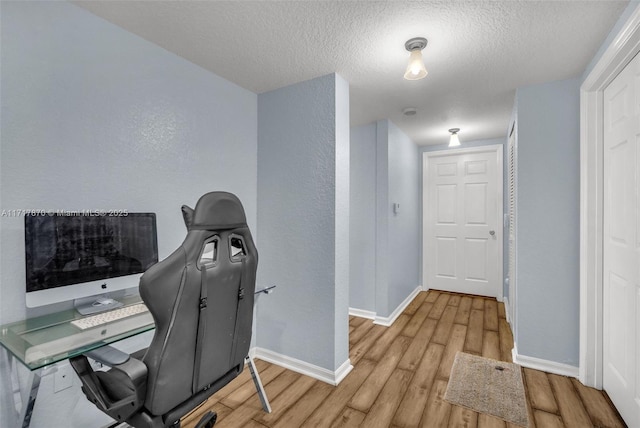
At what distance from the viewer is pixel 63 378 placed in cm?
154

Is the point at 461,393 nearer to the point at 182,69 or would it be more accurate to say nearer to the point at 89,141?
the point at 89,141

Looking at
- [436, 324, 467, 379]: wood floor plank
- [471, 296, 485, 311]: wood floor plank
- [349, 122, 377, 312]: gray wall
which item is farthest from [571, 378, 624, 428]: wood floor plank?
[349, 122, 377, 312]: gray wall

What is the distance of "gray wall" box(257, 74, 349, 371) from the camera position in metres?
2.30

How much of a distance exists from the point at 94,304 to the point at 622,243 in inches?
120

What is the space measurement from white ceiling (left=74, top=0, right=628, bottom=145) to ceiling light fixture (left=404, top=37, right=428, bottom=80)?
5cm

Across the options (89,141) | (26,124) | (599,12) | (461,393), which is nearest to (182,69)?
(89,141)

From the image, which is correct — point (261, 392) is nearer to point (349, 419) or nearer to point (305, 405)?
point (305, 405)

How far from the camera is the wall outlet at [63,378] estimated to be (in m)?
1.51

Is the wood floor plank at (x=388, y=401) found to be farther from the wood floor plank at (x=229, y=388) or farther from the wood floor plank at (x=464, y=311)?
the wood floor plank at (x=464, y=311)

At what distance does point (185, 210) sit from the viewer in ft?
3.96

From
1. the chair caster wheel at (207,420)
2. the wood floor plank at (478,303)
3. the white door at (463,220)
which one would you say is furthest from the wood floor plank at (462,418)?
the white door at (463,220)

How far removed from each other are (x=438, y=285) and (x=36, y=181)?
4.83 metres

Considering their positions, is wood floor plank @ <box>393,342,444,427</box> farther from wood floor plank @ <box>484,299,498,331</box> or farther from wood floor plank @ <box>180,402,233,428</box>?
wood floor plank @ <box>180,402,233,428</box>

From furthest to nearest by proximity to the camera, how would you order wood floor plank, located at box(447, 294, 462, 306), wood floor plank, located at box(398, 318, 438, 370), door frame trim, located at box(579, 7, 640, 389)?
wood floor plank, located at box(447, 294, 462, 306), wood floor plank, located at box(398, 318, 438, 370), door frame trim, located at box(579, 7, 640, 389)
